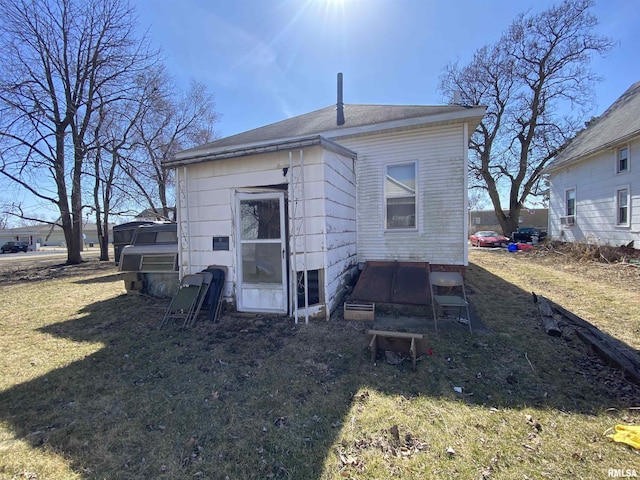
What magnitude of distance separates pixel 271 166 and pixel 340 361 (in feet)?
11.0

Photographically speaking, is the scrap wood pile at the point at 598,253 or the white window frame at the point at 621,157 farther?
the white window frame at the point at 621,157

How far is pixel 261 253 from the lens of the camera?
5355mm

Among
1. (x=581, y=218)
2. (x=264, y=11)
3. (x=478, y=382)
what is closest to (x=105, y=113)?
(x=264, y=11)

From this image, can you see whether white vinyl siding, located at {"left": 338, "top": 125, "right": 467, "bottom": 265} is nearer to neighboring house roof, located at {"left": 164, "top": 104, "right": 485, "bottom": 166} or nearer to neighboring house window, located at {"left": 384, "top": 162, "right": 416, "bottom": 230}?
neighboring house window, located at {"left": 384, "top": 162, "right": 416, "bottom": 230}

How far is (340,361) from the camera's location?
370 cm

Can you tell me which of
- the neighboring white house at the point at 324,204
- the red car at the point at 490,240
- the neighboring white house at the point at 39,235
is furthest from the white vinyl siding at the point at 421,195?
the neighboring white house at the point at 39,235

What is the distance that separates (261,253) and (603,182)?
14.8m

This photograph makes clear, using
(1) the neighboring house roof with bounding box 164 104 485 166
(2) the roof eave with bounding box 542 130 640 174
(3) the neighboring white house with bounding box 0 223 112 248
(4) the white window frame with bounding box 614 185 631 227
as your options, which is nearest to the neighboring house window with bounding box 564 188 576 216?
(2) the roof eave with bounding box 542 130 640 174

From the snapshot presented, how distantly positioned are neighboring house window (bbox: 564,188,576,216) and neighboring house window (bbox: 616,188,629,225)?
2.97 meters

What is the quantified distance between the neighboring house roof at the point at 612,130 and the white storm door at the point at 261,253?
1308cm

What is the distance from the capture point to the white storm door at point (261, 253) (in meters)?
5.26

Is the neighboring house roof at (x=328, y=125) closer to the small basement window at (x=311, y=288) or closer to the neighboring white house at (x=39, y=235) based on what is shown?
the small basement window at (x=311, y=288)

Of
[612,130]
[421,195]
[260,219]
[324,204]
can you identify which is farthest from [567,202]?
[260,219]

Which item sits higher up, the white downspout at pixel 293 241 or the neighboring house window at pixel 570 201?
the neighboring house window at pixel 570 201
